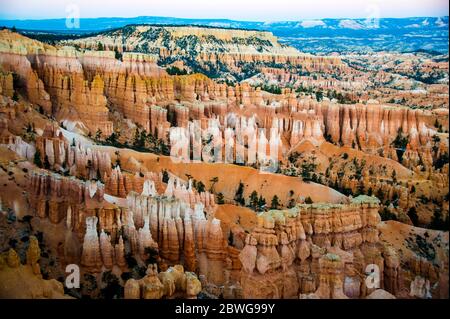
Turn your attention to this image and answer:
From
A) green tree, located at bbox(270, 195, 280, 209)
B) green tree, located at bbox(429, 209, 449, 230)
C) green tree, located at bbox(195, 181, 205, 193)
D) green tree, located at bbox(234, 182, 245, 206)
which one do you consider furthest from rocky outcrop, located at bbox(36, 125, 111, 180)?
green tree, located at bbox(429, 209, 449, 230)

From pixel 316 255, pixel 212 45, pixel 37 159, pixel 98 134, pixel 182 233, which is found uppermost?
pixel 212 45

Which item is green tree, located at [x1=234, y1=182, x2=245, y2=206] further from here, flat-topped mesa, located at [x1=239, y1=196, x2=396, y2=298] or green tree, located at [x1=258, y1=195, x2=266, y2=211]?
flat-topped mesa, located at [x1=239, y1=196, x2=396, y2=298]

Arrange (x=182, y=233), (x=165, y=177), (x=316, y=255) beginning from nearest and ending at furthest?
1. (x=316, y=255)
2. (x=182, y=233)
3. (x=165, y=177)

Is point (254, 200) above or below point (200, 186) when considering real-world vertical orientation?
below

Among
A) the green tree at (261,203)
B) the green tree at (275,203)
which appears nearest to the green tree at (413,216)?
the green tree at (275,203)

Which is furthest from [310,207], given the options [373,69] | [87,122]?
[373,69]

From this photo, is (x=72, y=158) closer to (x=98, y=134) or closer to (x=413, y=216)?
(x=98, y=134)

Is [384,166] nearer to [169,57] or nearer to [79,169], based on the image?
[79,169]

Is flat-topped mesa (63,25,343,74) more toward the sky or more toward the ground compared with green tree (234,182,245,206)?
more toward the sky

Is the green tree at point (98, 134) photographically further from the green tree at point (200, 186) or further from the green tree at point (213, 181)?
the green tree at point (200, 186)

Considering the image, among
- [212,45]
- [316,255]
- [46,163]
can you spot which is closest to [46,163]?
[46,163]
